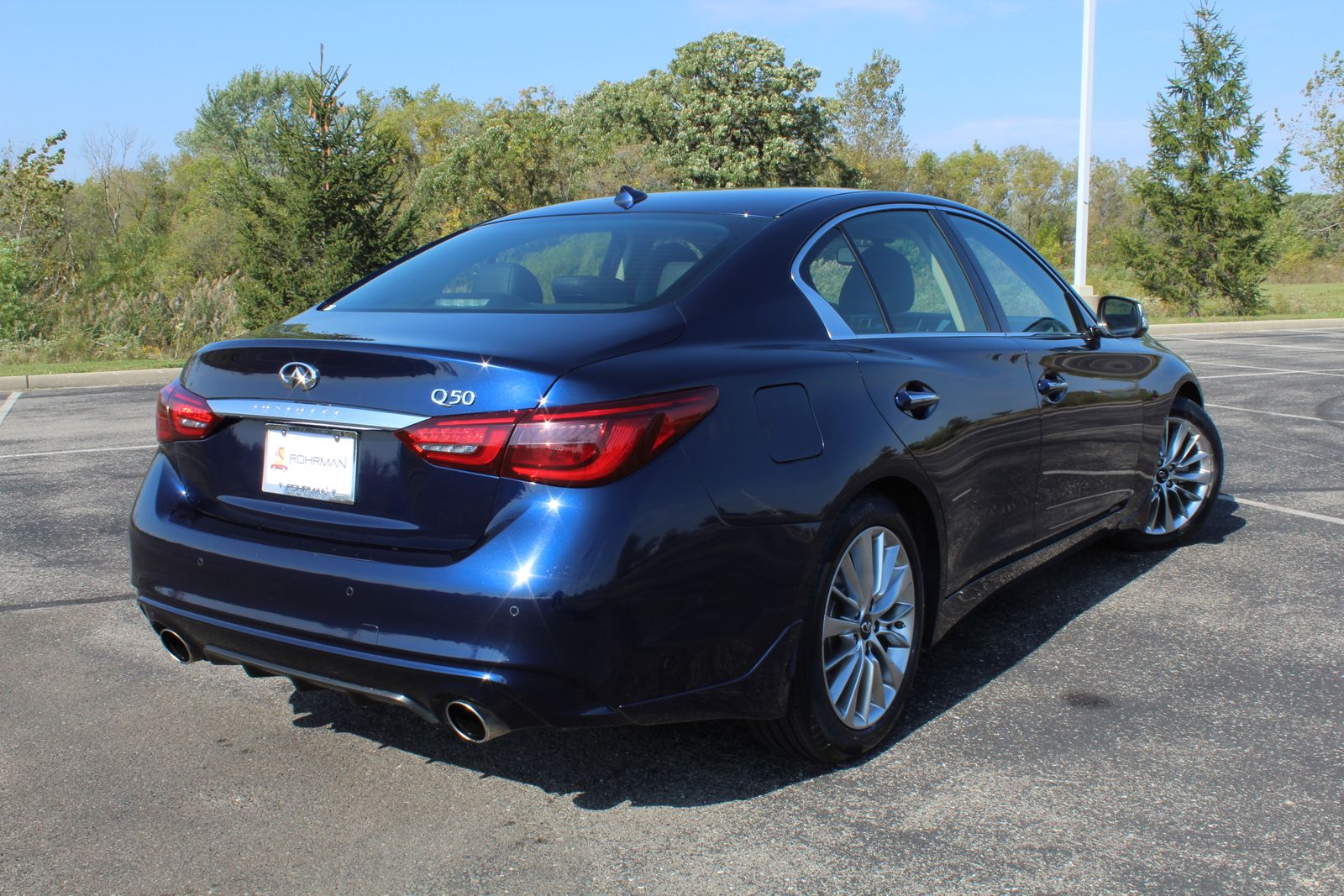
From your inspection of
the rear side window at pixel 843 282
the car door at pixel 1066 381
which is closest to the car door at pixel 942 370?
the rear side window at pixel 843 282

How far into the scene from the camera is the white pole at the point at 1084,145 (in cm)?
2269

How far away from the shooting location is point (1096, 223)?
287ft

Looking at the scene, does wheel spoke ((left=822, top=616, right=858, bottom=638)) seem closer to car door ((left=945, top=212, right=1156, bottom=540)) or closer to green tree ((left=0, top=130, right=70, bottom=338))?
car door ((left=945, top=212, right=1156, bottom=540))

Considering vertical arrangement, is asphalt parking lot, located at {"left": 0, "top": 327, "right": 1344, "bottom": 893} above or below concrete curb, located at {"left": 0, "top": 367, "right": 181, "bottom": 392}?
below

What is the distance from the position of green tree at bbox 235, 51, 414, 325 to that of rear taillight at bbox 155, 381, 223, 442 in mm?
15706

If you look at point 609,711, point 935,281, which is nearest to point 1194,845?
point 609,711

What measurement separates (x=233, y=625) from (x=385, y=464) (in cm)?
61

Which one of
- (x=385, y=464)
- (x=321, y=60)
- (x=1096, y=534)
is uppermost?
(x=321, y=60)

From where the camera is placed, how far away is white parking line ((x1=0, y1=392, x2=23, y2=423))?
36.9 ft

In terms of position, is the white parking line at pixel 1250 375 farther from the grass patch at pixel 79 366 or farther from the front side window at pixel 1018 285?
the grass patch at pixel 79 366

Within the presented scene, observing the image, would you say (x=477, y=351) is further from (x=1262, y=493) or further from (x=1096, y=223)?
(x=1096, y=223)

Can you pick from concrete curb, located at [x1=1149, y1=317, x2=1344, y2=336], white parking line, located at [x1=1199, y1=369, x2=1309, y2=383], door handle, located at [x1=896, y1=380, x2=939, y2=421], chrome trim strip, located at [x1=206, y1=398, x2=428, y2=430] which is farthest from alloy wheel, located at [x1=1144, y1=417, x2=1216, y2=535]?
concrete curb, located at [x1=1149, y1=317, x2=1344, y2=336]

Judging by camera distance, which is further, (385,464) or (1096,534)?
(1096,534)

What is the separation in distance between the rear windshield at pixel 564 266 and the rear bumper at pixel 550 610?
0.70 meters
